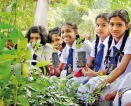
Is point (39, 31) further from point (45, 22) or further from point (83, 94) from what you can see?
point (45, 22)

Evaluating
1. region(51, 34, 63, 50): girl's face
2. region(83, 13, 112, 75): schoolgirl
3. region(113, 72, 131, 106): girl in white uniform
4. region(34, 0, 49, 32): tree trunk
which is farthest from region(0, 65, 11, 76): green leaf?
region(34, 0, 49, 32): tree trunk

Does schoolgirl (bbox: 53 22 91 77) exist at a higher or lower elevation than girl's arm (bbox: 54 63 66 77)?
higher

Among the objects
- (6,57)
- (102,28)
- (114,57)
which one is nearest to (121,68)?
(114,57)

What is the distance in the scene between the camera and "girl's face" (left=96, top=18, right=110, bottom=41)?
299 cm

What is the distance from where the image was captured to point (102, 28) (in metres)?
3.00

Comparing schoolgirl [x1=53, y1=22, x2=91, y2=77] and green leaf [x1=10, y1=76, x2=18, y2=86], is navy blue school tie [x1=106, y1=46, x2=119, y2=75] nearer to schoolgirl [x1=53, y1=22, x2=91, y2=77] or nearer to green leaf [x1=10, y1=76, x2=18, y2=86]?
schoolgirl [x1=53, y1=22, x2=91, y2=77]

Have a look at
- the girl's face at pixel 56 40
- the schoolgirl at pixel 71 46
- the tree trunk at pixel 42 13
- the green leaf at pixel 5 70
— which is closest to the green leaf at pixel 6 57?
the green leaf at pixel 5 70

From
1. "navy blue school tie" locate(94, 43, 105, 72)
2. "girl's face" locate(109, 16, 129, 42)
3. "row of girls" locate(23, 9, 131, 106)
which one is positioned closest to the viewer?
"row of girls" locate(23, 9, 131, 106)

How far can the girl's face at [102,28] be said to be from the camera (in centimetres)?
299

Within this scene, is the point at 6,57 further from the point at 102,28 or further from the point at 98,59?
the point at 102,28

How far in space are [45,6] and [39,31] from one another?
3.96m

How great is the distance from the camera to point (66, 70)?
3016mm

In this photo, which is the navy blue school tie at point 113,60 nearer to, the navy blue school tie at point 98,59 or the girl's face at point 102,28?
the navy blue school tie at point 98,59

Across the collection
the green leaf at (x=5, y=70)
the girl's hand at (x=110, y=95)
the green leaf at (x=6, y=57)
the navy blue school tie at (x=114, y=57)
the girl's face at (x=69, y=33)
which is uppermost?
the green leaf at (x=6, y=57)
